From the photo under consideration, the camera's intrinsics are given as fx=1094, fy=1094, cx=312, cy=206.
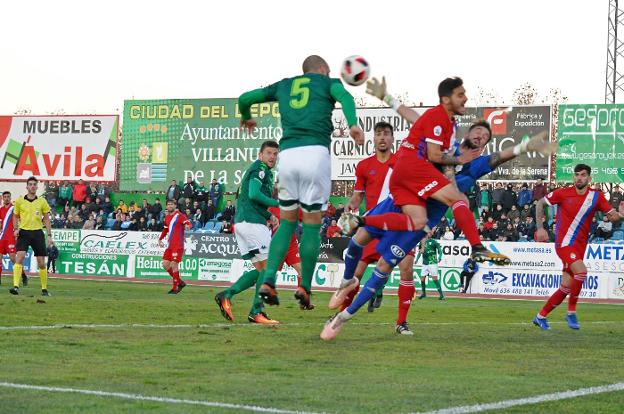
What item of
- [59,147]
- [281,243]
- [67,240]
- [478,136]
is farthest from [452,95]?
[59,147]

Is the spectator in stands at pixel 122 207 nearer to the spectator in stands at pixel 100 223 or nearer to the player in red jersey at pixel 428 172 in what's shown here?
the spectator in stands at pixel 100 223

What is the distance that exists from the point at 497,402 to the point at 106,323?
6700mm

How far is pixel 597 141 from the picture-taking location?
123 feet

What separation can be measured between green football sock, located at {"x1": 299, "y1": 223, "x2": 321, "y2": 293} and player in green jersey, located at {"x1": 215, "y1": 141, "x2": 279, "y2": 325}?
2.17m

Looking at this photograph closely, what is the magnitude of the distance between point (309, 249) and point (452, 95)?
6.59 ft

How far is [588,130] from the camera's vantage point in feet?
123

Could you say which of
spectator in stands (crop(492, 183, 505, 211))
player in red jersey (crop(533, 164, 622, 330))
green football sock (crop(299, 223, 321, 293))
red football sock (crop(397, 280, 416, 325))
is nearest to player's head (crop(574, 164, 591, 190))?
player in red jersey (crop(533, 164, 622, 330))

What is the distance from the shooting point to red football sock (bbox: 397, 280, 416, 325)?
1179 centimetres

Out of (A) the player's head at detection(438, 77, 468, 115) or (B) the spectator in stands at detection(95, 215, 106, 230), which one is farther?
(B) the spectator in stands at detection(95, 215, 106, 230)

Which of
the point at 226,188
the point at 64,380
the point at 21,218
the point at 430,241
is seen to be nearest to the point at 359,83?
the point at 64,380

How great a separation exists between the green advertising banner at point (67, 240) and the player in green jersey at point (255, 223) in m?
25.7

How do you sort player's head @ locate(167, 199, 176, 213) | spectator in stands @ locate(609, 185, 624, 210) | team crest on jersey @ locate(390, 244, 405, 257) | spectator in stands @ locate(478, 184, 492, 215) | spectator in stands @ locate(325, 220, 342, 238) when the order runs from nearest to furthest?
team crest on jersey @ locate(390, 244, 405, 257) < player's head @ locate(167, 199, 176, 213) < spectator in stands @ locate(325, 220, 342, 238) < spectator in stands @ locate(609, 185, 624, 210) < spectator in stands @ locate(478, 184, 492, 215)

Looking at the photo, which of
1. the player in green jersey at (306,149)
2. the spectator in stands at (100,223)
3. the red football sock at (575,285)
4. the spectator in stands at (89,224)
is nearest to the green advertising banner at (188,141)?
the spectator in stands at (100,223)

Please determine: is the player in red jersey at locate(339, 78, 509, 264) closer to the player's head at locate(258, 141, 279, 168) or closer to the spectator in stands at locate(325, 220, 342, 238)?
the player's head at locate(258, 141, 279, 168)
